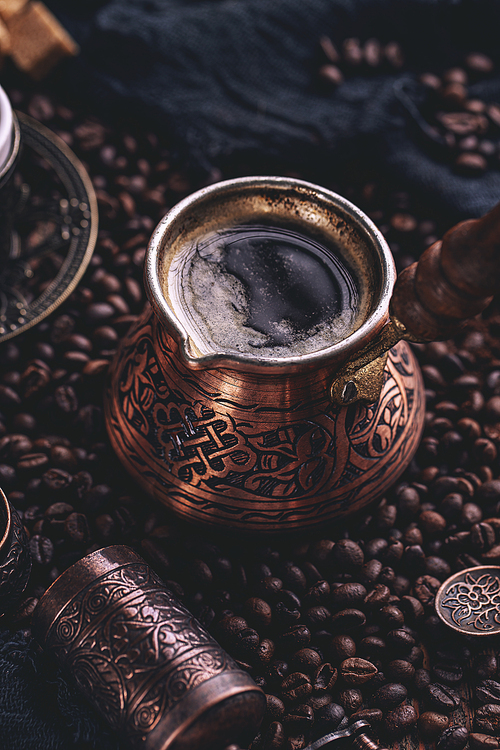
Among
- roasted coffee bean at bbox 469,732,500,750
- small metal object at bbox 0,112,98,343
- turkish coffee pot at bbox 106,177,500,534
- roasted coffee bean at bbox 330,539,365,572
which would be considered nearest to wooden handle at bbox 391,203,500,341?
turkish coffee pot at bbox 106,177,500,534

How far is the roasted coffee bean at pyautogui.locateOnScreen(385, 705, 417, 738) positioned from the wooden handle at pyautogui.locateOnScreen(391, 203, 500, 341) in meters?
0.70

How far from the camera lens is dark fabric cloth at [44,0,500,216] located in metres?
1.95

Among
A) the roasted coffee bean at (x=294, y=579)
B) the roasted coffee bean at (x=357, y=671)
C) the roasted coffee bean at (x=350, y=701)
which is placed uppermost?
the roasted coffee bean at (x=294, y=579)

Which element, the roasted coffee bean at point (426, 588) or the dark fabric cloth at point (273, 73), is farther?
the dark fabric cloth at point (273, 73)

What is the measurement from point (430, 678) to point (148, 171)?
1.49 metres

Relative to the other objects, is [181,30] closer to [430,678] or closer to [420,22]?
[420,22]

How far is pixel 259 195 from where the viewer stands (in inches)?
50.0

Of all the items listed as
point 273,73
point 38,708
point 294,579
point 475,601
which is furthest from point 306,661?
point 273,73

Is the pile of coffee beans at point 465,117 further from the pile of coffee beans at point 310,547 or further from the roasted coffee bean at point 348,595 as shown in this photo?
the roasted coffee bean at point 348,595

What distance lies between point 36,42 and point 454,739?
6.90ft

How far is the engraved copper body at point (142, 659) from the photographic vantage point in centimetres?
100

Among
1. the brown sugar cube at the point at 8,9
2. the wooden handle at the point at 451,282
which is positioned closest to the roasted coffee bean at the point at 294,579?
the wooden handle at the point at 451,282

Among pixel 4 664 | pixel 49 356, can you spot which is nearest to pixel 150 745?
pixel 4 664

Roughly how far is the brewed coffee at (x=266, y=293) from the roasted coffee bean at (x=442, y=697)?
2.25 ft
